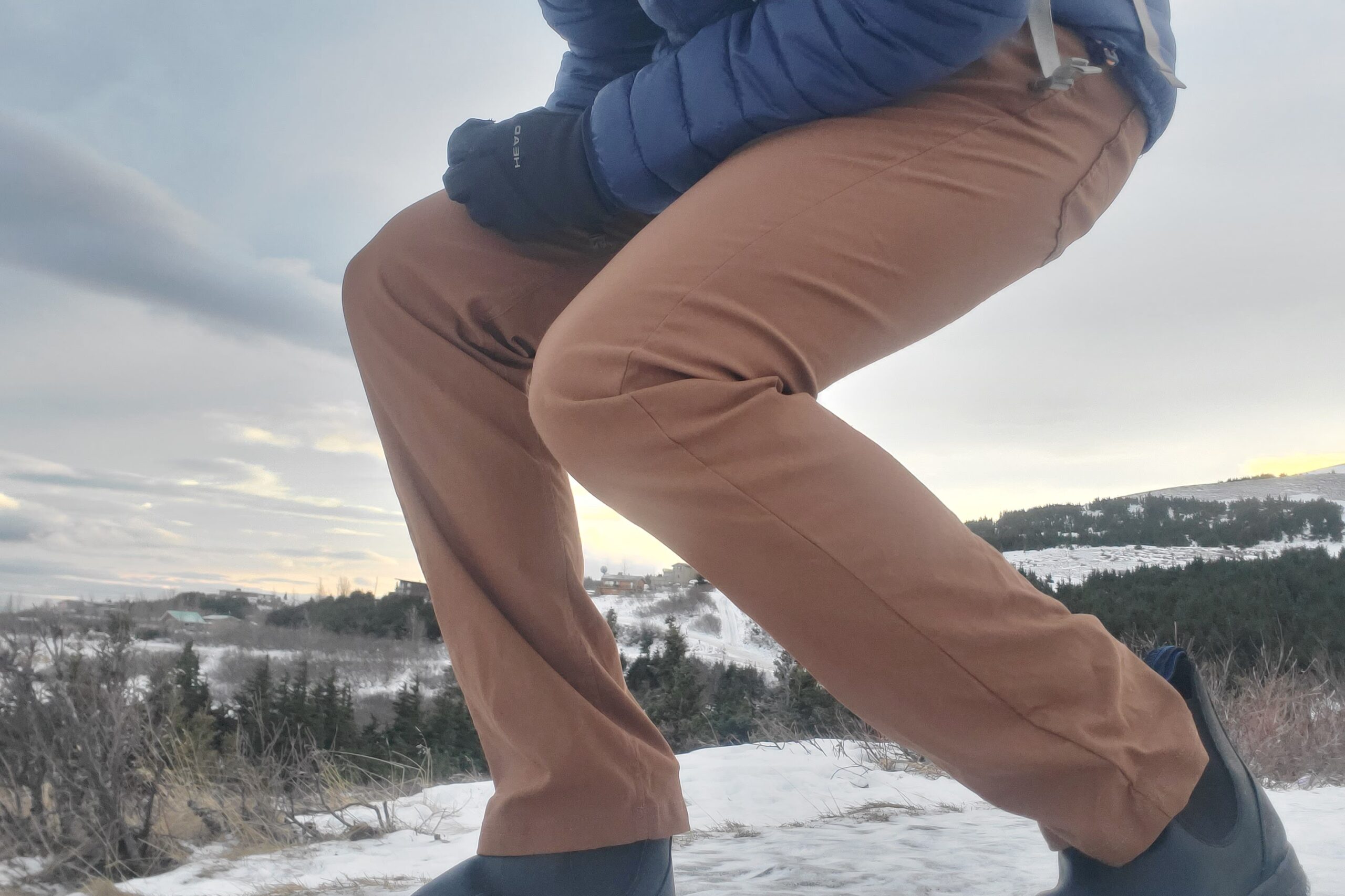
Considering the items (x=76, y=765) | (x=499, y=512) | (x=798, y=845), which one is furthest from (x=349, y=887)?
(x=76, y=765)

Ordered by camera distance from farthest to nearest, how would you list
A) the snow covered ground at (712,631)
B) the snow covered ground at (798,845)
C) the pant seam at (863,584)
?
the snow covered ground at (712,631)
the snow covered ground at (798,845)
the pant seam at (863,584)

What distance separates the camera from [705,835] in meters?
1.64

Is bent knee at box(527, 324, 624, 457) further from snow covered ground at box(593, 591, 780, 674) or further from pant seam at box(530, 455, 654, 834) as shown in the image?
snow covered ground at box(593, 591, 780, 674)

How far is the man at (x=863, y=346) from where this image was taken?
0.63 metres

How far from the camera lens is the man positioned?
2.08 ft

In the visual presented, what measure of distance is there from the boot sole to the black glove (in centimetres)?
89

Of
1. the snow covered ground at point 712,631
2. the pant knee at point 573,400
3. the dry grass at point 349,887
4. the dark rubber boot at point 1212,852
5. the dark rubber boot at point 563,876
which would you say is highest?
the pant knee at point 573,400

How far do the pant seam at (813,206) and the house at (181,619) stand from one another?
5.99 meters

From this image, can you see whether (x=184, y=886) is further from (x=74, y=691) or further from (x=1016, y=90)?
(x=1016, y=90)

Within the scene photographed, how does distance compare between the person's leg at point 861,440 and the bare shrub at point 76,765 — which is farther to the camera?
the bare shrub at point 76,765

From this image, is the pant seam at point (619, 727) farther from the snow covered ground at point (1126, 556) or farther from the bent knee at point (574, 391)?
the snow covered ground at point (1126, 556)

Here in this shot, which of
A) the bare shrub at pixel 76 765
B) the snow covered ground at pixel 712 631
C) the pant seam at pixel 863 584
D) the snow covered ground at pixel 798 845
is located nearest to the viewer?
the pant seam at pixel 863 584

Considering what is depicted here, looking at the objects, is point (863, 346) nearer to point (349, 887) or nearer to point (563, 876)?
point (563, 876)

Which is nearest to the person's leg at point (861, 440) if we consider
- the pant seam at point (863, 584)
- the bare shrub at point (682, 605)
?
the pant seam at point (863, 584)
